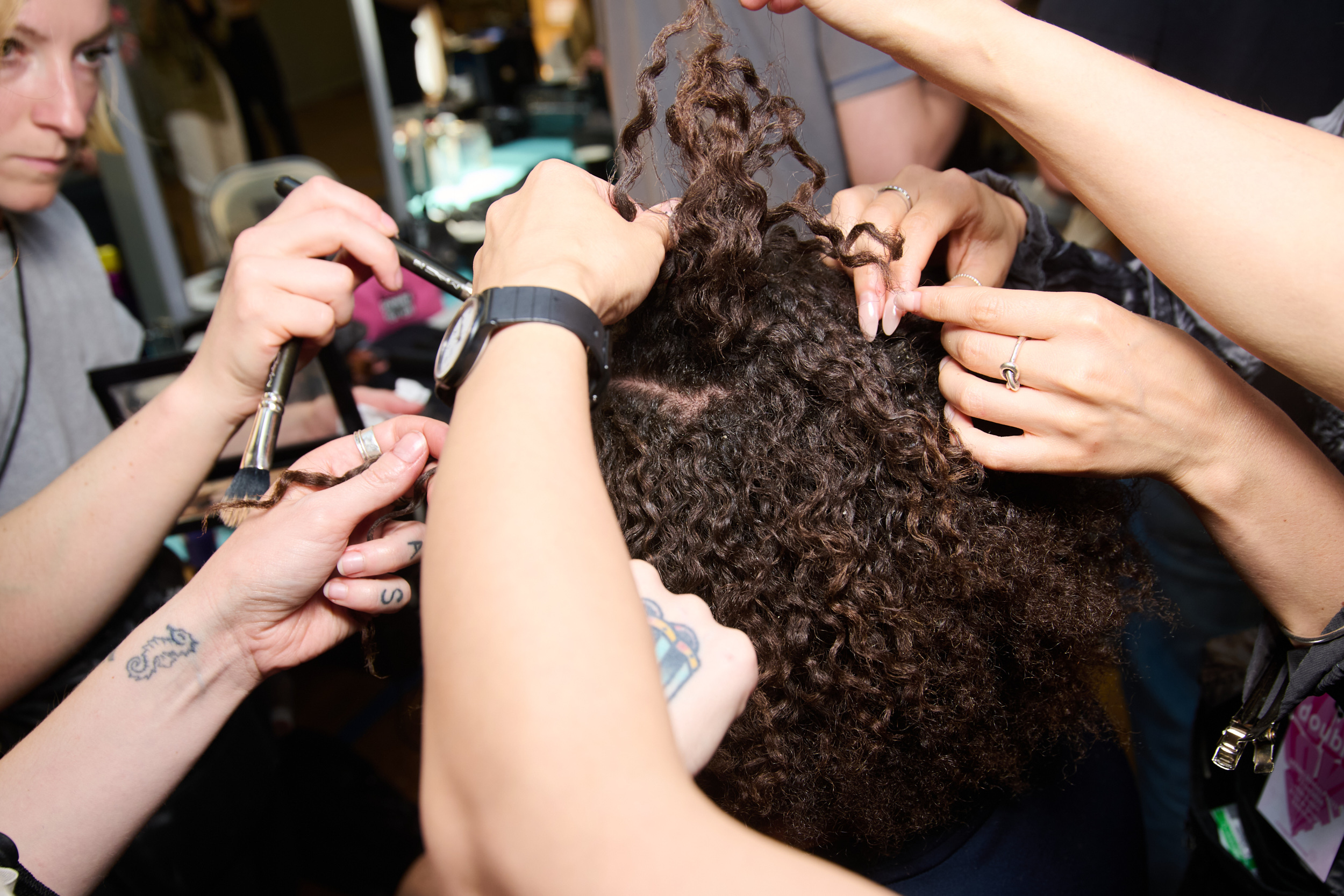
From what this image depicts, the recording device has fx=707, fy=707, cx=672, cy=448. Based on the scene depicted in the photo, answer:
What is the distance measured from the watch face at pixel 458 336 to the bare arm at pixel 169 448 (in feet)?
1.01

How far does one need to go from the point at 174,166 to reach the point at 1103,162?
406cm

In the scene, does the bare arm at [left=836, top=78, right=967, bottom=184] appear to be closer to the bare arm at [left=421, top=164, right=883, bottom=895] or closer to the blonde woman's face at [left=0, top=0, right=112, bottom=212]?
the bare arm at [left=421, top=164, right=883, bottom=895]

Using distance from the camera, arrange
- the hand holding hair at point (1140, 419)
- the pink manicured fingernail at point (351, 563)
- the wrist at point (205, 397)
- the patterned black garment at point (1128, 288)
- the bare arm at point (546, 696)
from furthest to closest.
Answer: the patterned black garment at point (1128, 288)
the wrist at point (205, 397)
the pink manicured fingernail at point (351, 563)
the hand holding hair at point (1140, 419)
the bare arm at point (546, 696)

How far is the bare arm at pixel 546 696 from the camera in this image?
404 mm

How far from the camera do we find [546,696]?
16.2 inches

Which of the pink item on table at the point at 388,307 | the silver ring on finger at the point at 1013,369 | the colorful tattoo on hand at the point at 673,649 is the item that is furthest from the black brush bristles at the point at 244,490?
the pink item on table at the point at 388,307

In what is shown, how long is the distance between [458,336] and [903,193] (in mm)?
571

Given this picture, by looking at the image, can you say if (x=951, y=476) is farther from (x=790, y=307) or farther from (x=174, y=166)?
(x=174, y=166)

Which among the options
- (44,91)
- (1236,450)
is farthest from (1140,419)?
(44,91)

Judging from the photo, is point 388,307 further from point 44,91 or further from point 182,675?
point 182,675

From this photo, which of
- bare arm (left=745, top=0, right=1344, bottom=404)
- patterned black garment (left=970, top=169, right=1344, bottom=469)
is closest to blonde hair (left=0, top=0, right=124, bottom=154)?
bare arm (left=745, top=0, right=1344, bottom=404)

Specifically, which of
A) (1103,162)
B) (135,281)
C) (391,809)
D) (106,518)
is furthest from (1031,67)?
(135,281)

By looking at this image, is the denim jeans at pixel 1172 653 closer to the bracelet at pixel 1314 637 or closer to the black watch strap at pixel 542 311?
the bracelet at pixel 1314 637

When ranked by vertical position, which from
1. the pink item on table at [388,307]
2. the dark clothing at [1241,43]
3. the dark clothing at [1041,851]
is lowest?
the dark clothing at [1041,851]
